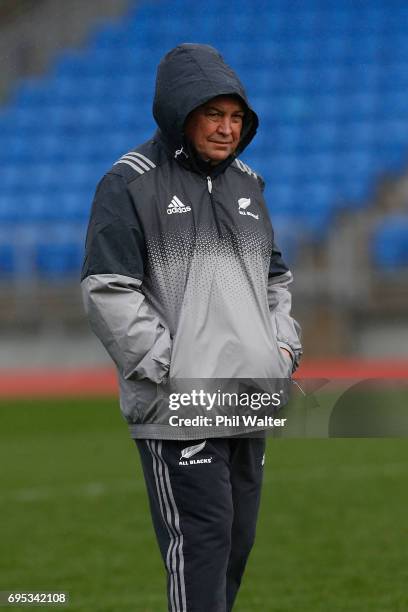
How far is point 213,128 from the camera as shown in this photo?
372cm

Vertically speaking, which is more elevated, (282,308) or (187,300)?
(187,300)

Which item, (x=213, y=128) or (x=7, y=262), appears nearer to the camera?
(x=213, y=128)

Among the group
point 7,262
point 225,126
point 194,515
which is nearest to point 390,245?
point 7,262

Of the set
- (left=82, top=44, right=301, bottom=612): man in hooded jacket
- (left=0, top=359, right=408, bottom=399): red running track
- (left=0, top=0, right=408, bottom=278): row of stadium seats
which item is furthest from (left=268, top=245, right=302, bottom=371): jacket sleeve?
(left=0, top=0, right=408, bottom=278): row of stadium seats

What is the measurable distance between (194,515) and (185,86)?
123 centimetres

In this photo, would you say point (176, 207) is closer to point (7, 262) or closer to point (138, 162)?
point (138, 162)

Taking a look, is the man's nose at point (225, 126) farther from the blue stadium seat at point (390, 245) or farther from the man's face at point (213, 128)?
the blue stadium seat at point (390, 245)

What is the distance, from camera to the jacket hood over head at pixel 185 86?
3.62 meters

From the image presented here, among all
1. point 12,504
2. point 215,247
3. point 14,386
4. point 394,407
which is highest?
point 215,247

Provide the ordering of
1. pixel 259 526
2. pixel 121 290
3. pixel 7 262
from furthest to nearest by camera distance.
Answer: pixel 7 262
pixel 259 526
pixel 121 290

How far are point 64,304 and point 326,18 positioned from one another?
7844 mm

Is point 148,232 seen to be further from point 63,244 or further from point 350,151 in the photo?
point 350,151

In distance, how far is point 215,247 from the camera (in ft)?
12.2

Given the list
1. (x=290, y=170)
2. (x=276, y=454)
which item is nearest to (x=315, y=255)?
(x=290, y=170)
